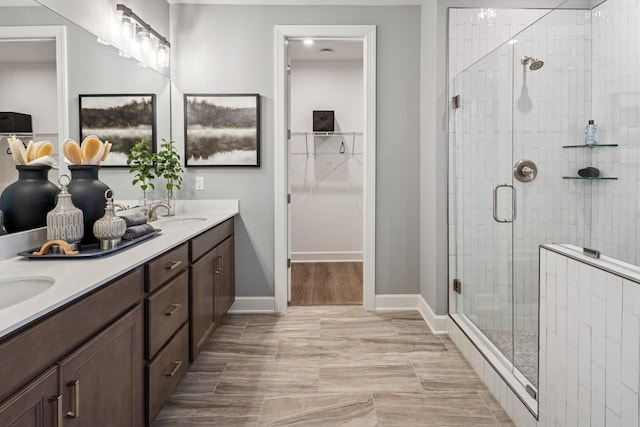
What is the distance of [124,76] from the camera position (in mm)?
2863

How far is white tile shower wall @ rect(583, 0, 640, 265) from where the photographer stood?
1968 millimetres

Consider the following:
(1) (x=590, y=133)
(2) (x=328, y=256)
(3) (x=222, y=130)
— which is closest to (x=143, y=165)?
(3) (x=222, y=130)

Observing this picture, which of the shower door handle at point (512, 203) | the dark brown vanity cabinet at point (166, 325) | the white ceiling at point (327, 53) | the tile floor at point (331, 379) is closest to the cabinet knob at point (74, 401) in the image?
the dark brown vanity cabinet at point (166, 325)

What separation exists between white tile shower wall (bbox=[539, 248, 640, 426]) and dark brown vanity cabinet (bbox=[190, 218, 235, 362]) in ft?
5.77

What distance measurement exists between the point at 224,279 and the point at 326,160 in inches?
113

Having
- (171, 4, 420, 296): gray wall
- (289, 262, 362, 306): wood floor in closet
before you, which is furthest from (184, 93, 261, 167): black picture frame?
(289, 262, 362, 306): wood floor in closet

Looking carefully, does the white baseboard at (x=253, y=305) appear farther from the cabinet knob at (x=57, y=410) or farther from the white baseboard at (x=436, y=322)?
the cabinet knob at (x=57, y=410)

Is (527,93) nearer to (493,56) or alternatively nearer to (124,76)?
(493,56)

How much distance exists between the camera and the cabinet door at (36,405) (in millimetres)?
1001

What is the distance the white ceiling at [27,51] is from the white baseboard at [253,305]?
7.59ft

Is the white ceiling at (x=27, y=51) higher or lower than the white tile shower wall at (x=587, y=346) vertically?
higher

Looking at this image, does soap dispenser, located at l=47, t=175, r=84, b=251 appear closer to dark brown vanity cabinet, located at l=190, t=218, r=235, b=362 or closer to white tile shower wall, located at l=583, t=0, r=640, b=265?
dark brown vanity cabinet, located at l=190, t=218, r=235, b=362

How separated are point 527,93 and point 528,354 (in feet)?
4.41

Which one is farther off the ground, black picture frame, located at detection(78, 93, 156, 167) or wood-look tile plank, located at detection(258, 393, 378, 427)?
black picture frame, located at detection(78, 93, 156, 167)
